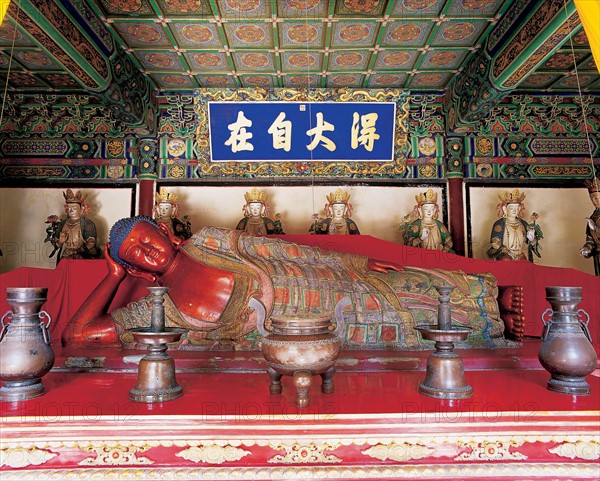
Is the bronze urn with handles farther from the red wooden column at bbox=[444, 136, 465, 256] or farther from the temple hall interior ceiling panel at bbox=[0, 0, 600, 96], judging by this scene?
the red wooden column at bbox=[444, 136, 465, 256]

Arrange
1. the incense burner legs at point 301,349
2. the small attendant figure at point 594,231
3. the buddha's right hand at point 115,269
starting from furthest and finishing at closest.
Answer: the small attendant figure at point 594,231 → the buddha's right hand at point 115,269 → the incense burner legs at point 301,349

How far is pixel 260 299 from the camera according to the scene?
2814 mm

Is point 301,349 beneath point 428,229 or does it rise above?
beneath

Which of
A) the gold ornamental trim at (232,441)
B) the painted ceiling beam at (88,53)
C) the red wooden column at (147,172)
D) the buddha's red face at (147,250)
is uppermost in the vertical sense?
the painted ceiling beam at (88,53)

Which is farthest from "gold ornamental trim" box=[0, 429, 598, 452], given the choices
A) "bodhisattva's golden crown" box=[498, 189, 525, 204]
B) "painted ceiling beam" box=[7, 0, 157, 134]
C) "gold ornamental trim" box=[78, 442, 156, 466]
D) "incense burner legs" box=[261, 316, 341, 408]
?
"bodhisattva's golden crown" box=[498, 189, 525, 204]

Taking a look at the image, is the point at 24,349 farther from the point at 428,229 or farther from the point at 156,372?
the point at 428,229

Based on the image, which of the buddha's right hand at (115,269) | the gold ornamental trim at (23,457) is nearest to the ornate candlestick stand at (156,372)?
the gold ornamental trim at (23,457)

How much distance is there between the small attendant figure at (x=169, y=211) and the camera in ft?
16.2

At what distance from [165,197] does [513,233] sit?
3.84 meters

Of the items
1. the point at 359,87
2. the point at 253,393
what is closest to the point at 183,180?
the point at 359,87

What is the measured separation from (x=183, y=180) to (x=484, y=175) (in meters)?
3.54

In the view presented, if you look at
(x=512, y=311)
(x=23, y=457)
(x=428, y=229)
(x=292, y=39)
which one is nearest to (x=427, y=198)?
(x=428, y=229)

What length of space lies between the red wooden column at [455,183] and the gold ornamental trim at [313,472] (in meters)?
3.91

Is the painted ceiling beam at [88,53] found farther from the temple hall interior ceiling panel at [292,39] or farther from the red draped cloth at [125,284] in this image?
the red draped cloth at [125,284]
